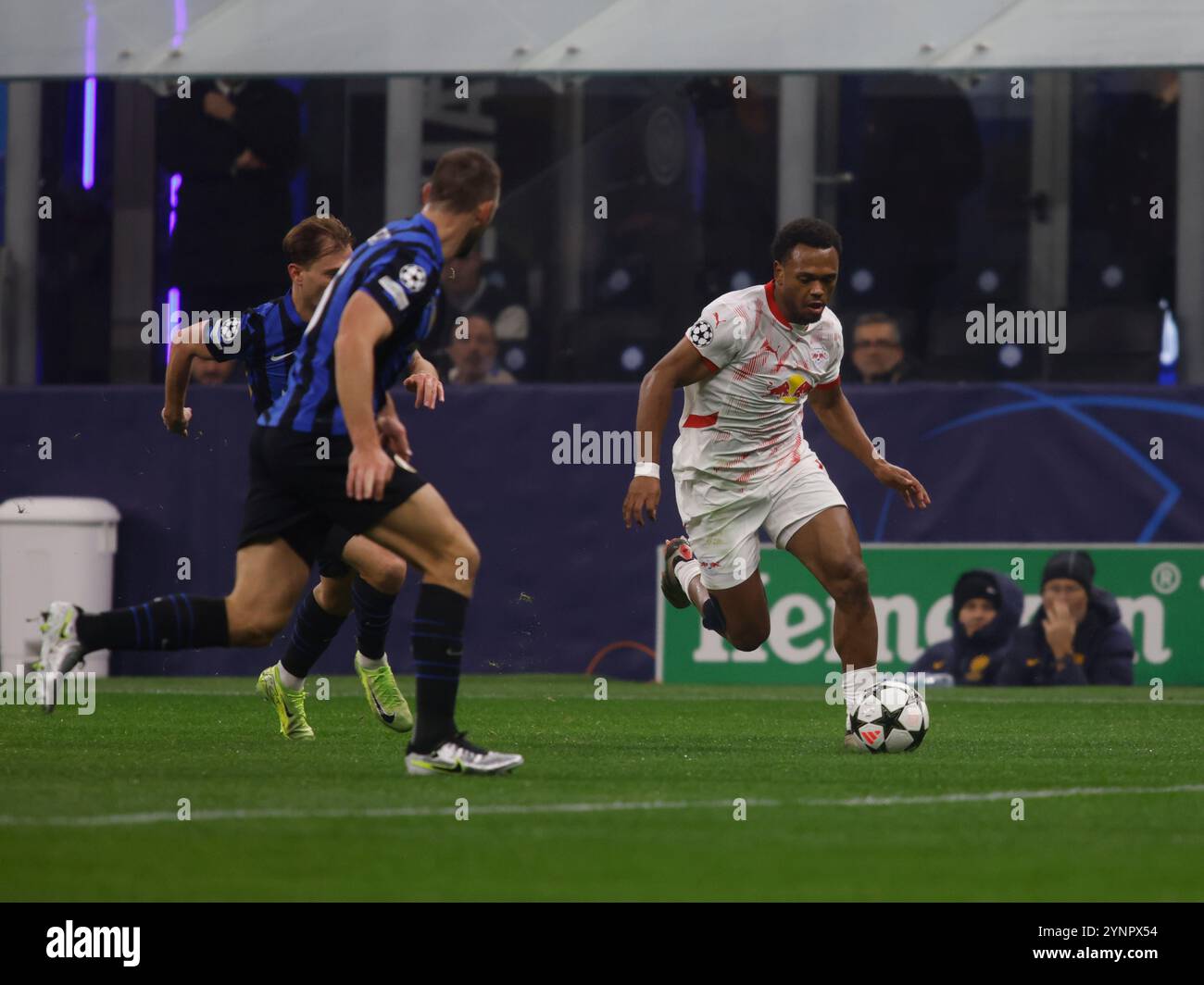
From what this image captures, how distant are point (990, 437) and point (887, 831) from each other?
781cm

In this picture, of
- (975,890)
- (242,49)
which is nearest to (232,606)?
(975,890)

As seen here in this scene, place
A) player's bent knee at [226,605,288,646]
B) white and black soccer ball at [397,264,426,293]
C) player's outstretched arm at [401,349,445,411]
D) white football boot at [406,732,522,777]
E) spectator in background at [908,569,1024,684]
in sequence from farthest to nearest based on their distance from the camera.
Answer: spectator in background at [908,569,1024,684] → player's outstretched arm at [401,349,445,411] → player's bent knee at [226,605,288,646] → white football boot at [406,732,522,777] → white and black soccer ball at [397,264,426,293]

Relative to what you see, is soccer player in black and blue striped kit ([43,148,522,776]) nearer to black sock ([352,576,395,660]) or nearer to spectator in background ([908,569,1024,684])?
black sock ([352,576,395,660])

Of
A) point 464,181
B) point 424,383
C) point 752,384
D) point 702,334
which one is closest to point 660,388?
point 702,334

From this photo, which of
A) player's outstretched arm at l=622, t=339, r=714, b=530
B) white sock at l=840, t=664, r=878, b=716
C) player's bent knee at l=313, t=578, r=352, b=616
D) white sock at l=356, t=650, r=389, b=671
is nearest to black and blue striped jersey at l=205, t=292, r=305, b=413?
player's bent knee at l=313, t=578, r=352, b=616

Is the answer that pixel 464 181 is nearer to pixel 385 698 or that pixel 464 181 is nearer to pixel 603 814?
pixel 603 814

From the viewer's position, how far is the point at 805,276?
8.24 meters

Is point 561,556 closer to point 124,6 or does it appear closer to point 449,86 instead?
point 449,86

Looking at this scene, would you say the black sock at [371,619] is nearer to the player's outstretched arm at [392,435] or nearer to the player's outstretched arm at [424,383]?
the player's outstretched arm at [424,383]

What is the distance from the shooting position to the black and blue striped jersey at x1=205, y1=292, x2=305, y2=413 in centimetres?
865

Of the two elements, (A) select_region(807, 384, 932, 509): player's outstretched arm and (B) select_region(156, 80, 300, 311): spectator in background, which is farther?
(B) select_region(156, 80, 300, 311): spectator in background

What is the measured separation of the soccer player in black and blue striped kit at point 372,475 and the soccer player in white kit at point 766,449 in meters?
1.33

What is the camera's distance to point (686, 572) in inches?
374

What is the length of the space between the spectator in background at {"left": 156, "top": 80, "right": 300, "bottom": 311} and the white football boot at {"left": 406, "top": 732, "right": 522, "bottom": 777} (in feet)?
26.0
